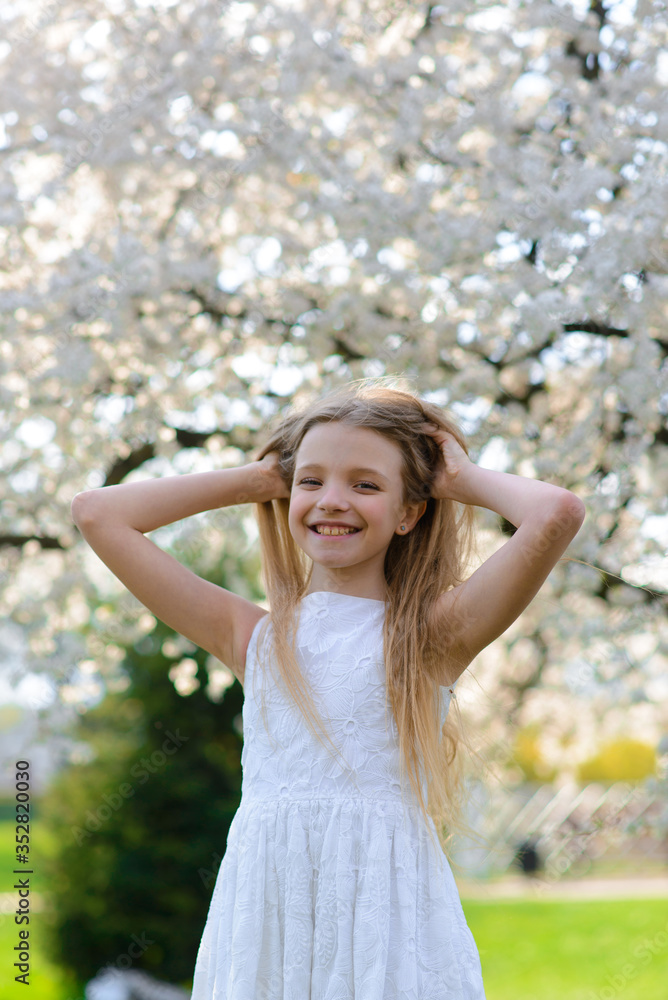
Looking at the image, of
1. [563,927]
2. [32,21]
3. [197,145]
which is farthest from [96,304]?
[563,927]

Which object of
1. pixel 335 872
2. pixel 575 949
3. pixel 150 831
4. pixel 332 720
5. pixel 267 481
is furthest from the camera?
pixel 575 949

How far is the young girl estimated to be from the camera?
1.65m

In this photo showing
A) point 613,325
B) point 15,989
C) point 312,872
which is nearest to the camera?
point 312,872

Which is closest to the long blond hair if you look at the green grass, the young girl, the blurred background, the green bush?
the young girl

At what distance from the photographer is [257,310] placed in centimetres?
441

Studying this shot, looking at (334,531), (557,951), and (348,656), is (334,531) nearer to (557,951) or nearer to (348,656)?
(348,656)

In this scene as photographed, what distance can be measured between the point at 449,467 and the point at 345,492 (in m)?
0.24

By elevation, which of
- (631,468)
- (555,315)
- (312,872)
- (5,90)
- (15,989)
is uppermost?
(5,90)

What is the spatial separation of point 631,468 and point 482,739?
210 cm

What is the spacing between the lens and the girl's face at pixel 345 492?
186 cm

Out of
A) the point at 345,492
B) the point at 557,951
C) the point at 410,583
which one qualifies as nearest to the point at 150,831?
the point at 410,583

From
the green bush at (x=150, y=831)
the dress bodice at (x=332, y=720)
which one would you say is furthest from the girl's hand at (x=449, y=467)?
the green bush at (x=150, y=831)

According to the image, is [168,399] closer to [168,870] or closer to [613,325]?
[613,325]

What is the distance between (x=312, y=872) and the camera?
1691 millimetres
